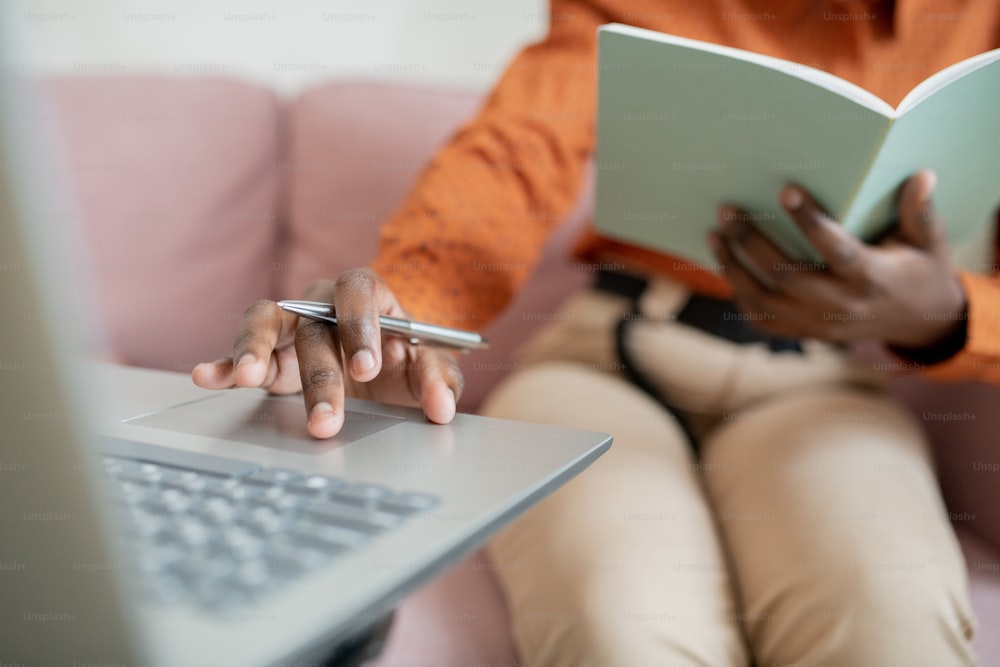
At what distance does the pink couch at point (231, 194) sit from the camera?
989mm

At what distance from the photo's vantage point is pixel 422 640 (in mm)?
620

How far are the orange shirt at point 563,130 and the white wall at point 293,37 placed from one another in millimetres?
448

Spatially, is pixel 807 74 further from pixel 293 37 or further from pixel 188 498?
pixel 293 37

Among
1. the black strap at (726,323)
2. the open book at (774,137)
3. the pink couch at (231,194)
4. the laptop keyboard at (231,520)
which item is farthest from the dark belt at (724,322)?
the laptop keyboard at (231,520)

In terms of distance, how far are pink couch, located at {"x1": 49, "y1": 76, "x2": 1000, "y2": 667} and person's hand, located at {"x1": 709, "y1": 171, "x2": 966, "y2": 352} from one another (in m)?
0.29

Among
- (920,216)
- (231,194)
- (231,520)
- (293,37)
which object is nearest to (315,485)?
(231,520)

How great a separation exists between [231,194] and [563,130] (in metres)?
0.52

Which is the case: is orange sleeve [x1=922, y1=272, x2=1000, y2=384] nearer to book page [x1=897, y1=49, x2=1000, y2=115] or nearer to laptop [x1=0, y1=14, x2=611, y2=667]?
book page [x1=897, y1=49, x2=1000, y2=115]

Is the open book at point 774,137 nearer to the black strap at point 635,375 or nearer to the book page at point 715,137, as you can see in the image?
the book page at point 715,137

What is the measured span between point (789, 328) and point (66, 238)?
2.00 ft

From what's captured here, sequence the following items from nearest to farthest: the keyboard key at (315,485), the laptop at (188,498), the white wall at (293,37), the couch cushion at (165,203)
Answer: the laptop at (188,498)
the keyboard key at (315,485)
the couch cushion at (165,203)
the white wall at (293,37)

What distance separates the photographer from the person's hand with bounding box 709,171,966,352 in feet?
1.91

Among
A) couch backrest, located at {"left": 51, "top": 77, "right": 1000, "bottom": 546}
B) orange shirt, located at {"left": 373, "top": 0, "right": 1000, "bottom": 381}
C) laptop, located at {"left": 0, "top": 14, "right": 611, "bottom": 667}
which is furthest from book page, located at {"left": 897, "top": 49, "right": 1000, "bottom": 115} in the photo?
couch backrest, located at {"left": 51, "top": 77, "right": 1000, "bottom": 546}

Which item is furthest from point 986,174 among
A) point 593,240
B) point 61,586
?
point 61,586
